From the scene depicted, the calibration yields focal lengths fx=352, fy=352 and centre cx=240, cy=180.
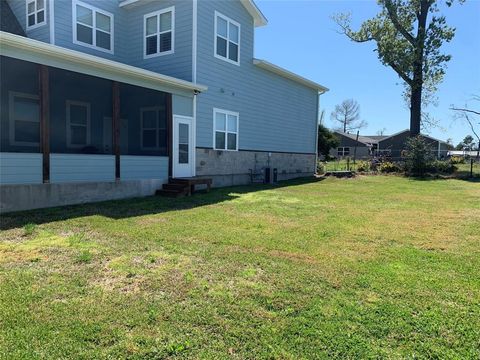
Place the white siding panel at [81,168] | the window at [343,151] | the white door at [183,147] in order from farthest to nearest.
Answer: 1. the window at [343,151]
2. the white door at [183,147]
3. the white siding panel at [81,168]

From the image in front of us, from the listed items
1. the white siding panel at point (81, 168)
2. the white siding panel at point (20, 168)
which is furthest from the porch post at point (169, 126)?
the white siding panel at point (20, 168)

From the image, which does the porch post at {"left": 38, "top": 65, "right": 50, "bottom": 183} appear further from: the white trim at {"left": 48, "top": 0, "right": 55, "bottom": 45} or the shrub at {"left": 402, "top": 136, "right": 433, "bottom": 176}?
the shrub at {"left": 402, "top": 136, "right": 433, "bottom": 176}

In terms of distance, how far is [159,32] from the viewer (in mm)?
12305

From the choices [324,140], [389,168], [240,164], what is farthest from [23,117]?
[324,140]

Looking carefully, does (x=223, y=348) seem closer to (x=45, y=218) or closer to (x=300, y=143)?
(x=45, y=218)

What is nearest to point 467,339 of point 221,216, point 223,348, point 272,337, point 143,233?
point 272,337

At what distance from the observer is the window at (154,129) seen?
10804mm

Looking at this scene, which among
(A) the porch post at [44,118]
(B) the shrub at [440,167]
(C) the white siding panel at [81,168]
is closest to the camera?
(A) the porch post at [44,118]

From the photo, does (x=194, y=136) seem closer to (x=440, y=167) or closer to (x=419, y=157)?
(x=419, y=157)

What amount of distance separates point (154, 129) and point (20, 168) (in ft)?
15.6

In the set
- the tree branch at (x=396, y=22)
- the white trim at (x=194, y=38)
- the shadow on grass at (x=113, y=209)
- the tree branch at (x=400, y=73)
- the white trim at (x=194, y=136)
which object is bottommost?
the shadow on grass at (x=113, y=209)

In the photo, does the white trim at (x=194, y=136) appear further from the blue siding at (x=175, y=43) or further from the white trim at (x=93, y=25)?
the white trim at (x=93, y=25)

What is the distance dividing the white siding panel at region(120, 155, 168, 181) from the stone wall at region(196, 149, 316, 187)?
164 centimetres

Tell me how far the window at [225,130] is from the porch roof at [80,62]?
2.19 metres
